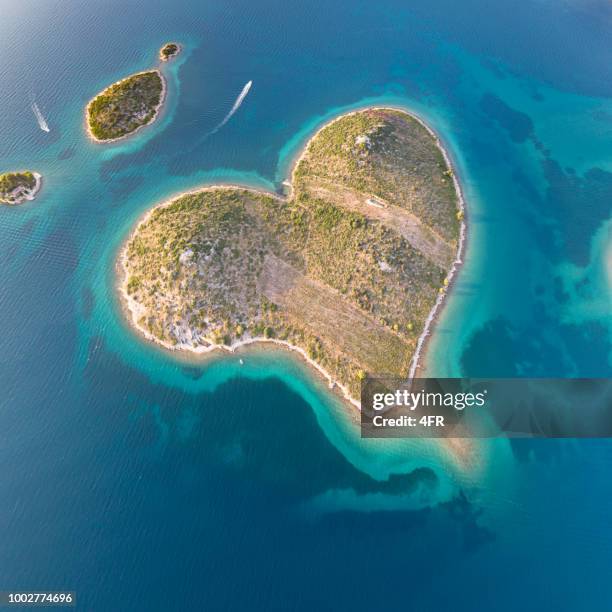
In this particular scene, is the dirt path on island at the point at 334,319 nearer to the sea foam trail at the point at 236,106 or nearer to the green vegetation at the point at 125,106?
the sea foam trail at the point at 236,106

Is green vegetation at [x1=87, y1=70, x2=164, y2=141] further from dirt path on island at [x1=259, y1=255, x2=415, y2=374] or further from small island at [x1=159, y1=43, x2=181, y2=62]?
dirt path on island at [x1=259, y1=255, x2=415, y2=374]

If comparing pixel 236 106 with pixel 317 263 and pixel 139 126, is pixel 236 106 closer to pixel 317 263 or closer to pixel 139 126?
pixel 139 126

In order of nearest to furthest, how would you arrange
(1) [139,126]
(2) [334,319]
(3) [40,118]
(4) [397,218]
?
1. (2) [334,319]
2. (4) [397,218]
3. (1) [139,126]
4. (3) [40,118]

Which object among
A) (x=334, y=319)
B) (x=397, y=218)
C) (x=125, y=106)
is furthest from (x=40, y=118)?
(x=397, y=218)

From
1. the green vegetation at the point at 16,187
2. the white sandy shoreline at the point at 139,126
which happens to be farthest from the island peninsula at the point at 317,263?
the green vegetation at the point at 16,187

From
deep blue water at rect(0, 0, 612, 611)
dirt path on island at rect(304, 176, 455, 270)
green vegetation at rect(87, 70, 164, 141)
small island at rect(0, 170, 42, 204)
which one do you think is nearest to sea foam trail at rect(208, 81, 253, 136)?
deep blue water at rect(0, 0, 612, 611)

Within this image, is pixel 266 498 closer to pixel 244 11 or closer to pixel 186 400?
pixel 186 400

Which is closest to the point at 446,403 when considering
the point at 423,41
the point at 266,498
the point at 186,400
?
the point at 266,498
